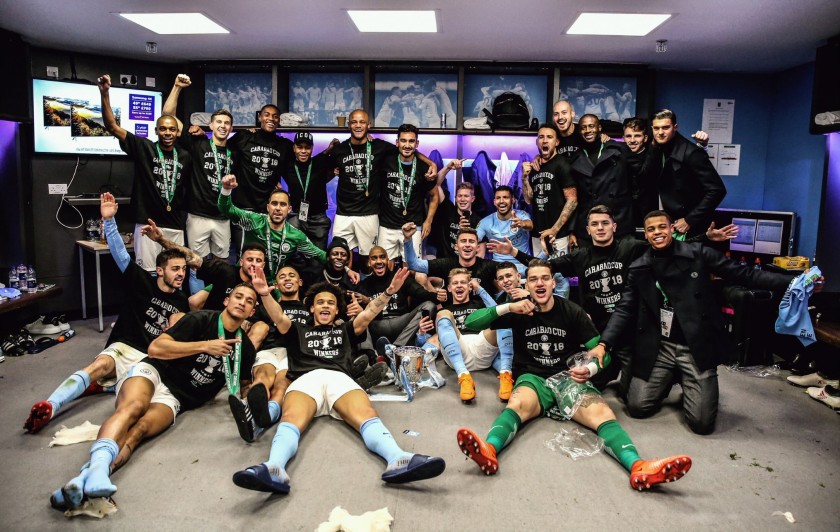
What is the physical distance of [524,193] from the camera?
546 centimetres

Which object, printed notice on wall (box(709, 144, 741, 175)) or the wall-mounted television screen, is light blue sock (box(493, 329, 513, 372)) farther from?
the wall-mounted television screen

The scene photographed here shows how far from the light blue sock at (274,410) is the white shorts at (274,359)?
38cm

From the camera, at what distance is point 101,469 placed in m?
2.64

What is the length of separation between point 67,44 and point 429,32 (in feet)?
11.1

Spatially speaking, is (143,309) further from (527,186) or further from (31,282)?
(527,186)

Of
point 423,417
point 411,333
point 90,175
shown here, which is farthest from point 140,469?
point 90,175

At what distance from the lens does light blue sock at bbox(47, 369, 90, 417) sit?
11.3 ft

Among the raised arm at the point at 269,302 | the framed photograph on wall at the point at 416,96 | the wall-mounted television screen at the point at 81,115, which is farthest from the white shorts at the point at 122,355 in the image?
the framed photograph on wall at the point at 416,96

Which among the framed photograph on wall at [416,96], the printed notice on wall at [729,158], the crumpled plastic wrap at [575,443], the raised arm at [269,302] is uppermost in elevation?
the framed photograph on wall at [416,96]

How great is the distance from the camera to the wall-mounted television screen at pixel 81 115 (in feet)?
19.2

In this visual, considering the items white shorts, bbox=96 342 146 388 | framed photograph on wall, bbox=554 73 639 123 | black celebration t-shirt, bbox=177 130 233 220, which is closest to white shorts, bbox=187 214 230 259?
black celebration t-shirt, bbox=177 130 233 220

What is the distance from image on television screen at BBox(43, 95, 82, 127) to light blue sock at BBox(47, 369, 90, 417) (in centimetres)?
341

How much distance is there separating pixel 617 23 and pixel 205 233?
3.76 metres

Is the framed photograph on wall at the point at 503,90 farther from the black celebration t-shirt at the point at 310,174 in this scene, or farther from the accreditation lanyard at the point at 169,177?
the accreditation lanyard at the point at 169,177
